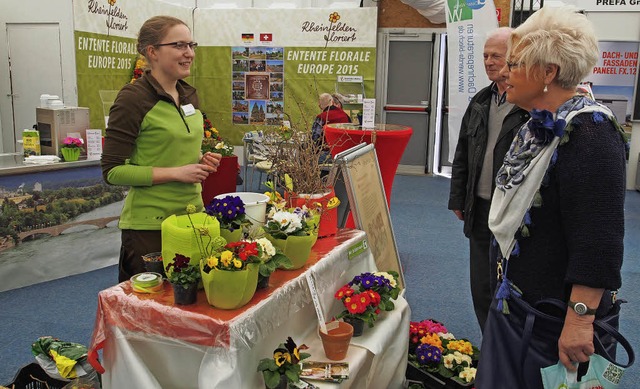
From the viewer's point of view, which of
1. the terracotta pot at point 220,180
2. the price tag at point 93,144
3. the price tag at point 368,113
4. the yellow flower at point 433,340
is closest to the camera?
the yellow flower at point 433,340

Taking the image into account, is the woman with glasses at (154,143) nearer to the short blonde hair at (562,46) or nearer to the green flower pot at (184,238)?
the green flower pot at (184,238)

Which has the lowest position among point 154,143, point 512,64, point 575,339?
point 575,339

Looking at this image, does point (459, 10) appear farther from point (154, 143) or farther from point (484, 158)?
point (154, 143)

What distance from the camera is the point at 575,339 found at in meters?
1.47

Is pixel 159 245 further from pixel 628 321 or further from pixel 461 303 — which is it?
pixel 628 321

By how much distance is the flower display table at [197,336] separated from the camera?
5.27 feet

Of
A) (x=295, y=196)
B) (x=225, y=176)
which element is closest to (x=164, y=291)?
(x=295, y=196)

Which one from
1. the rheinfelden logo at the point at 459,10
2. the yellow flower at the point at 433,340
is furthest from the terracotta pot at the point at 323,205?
the rheinfelden logo at the point at 459,10

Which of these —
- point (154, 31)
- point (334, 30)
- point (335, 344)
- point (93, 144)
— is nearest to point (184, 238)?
point (335, 344)

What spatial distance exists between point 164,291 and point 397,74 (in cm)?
794

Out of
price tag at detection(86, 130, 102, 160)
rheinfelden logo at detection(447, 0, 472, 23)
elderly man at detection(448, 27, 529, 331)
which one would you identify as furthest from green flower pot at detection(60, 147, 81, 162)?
rheinfelden logo at detection(447, 0, 472, 23)

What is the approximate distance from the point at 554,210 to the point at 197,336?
1.03 meters

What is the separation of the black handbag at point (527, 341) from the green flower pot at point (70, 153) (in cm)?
365

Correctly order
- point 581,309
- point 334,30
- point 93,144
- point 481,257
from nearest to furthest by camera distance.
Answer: point 581,309 < point 481,257 < point 93,144 < point 334,30
